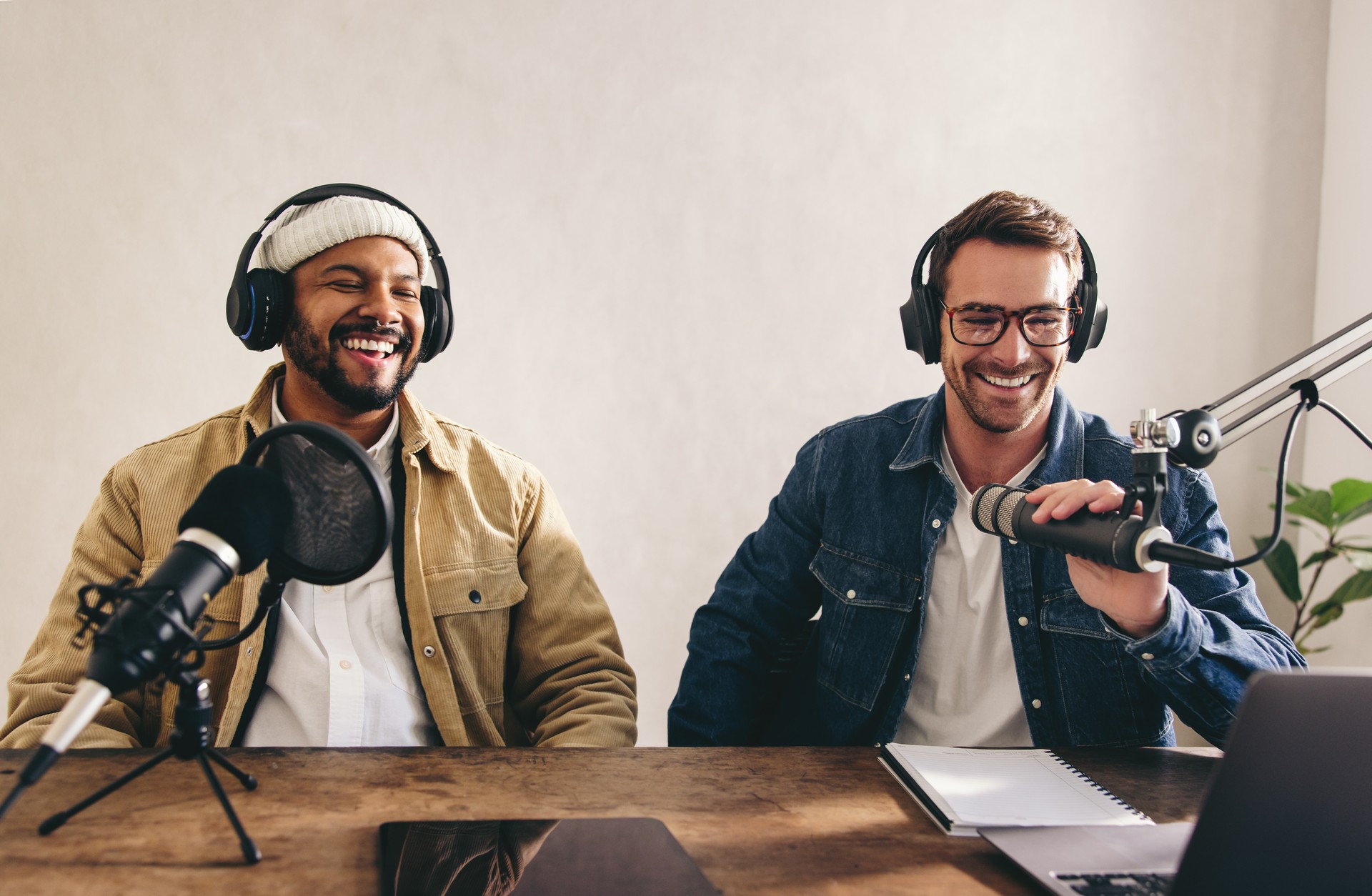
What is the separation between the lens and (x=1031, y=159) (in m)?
2.56

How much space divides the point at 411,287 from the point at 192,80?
1.02m

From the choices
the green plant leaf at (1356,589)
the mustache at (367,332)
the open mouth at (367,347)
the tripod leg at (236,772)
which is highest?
the mustache at (367,332)

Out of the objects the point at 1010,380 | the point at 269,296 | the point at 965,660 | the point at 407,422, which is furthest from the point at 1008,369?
the point at 269,296

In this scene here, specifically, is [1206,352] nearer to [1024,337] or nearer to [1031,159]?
[1031,159]

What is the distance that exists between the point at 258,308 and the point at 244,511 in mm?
854

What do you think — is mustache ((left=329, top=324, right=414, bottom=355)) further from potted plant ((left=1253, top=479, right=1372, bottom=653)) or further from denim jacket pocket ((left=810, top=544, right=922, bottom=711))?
potted plant ((left=1253, top=479, right=1372, bottom=653))

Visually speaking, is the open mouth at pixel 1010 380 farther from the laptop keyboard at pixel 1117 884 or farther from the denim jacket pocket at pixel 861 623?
the laptop keyboard at pixel 1117 884

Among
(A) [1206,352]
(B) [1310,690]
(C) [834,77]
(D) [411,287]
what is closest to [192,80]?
(D) [411,287]

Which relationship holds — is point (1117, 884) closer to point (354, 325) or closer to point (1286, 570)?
point (354, 325)

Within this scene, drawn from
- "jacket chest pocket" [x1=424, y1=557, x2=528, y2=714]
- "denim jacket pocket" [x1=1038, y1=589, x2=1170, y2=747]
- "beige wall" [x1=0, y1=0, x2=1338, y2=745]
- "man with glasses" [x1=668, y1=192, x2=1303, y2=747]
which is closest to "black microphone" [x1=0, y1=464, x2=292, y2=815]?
"jacket chest pocket" [x1=424, y1=557, x2=528, y2=714]

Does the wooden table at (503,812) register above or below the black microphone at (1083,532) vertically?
below

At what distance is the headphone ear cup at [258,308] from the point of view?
149 centimetres

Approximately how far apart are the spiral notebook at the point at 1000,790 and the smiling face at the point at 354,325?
99 centimetres

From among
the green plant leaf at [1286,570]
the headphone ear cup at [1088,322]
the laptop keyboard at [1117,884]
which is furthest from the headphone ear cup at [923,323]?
the green plant leaf at [1286,570]
